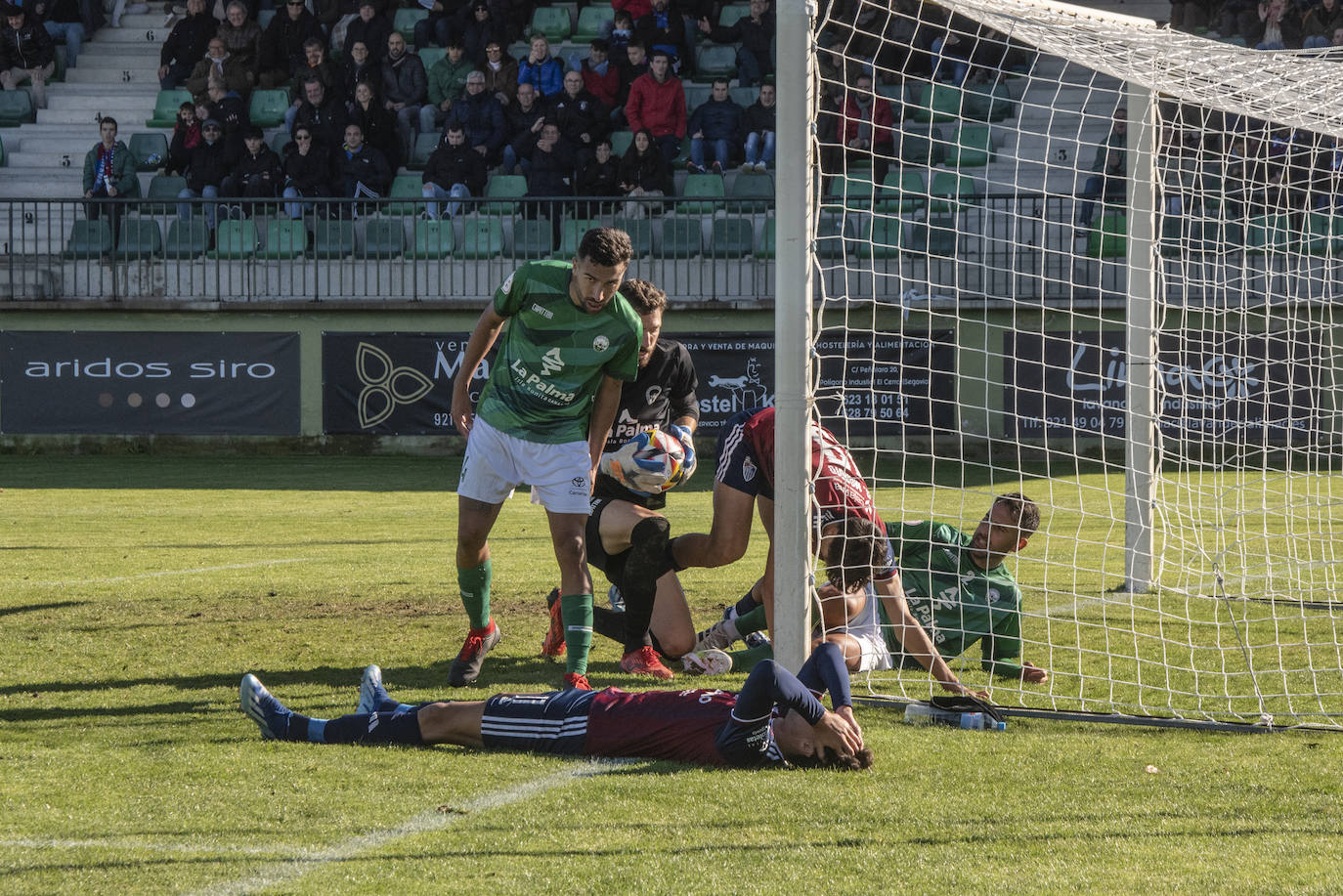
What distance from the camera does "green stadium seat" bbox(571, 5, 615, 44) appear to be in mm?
22891

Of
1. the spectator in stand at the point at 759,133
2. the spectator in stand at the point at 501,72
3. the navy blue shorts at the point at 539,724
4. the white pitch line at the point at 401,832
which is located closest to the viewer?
the white pitch line at the point at 401,832

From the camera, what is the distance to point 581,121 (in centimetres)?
1917

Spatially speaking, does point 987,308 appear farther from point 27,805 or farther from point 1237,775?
point 27,805

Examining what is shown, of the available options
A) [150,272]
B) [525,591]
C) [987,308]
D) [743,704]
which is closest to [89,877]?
[743,704]

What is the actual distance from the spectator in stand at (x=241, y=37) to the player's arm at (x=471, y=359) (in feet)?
58.6

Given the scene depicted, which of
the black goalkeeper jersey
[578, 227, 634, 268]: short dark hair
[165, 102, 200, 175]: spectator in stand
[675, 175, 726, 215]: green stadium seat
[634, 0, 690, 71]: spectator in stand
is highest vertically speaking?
[634, 0, 690, 71]: spectator in stand

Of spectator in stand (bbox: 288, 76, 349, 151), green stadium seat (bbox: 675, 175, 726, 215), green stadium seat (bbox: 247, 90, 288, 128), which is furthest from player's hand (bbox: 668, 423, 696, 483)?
green stadium seat (bbox: 247, 90, 288, 128)

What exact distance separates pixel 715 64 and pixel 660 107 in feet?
7.99

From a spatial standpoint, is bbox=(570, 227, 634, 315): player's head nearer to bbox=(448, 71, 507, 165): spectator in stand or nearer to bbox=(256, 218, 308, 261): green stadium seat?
bbox=(256, 218, 308, 261): green stadium seat

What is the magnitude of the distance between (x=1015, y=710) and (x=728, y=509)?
1.42 metres

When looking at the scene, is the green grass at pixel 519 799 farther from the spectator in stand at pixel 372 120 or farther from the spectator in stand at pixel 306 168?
the spectator in stand at pixel 372 120

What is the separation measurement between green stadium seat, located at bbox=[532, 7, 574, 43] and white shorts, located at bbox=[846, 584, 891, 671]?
1850 centimetres

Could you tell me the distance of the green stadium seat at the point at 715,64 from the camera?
21578 mm

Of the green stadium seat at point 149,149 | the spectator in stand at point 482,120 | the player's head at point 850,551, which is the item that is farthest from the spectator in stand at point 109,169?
the player's head at point 850,551
